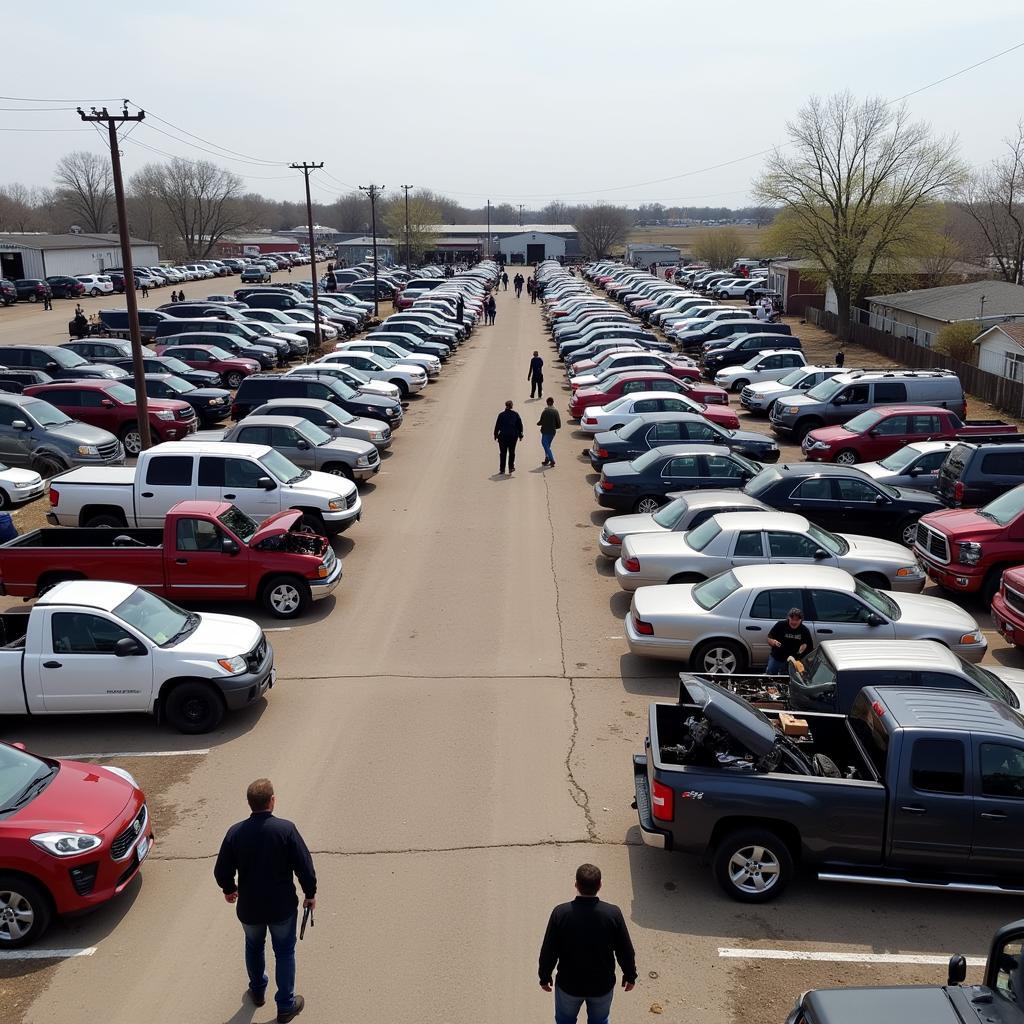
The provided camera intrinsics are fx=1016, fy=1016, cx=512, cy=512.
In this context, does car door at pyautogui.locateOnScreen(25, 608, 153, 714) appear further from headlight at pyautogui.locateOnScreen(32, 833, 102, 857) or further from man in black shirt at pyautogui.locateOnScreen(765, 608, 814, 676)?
man in black shirt at pyautogui.locateOnScreen(765, 608, 814, 676)

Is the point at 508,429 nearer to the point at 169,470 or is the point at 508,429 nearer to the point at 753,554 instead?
the point at 169,470

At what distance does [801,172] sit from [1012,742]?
154ft

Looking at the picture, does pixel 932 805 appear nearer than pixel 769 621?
Yes

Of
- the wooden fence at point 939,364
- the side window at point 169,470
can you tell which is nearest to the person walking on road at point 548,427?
the side window at point 169,470

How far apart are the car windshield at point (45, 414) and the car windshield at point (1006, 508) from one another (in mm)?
18653

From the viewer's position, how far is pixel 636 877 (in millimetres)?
8281

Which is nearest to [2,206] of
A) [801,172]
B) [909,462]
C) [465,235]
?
[465,235]

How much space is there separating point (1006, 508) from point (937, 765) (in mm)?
8359

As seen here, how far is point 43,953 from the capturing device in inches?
289

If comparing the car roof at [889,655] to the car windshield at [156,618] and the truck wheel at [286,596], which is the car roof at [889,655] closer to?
the car windshield at [156,618]

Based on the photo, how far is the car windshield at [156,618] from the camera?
10711 mm

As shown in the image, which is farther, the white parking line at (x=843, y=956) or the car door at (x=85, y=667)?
the car door at (x=85, y=667)

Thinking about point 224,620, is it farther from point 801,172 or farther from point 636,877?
point 801,172

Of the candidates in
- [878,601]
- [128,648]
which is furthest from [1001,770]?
[128,648]
